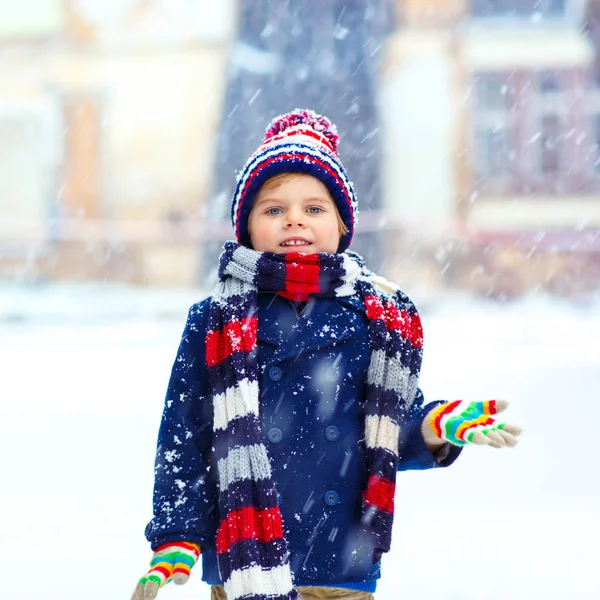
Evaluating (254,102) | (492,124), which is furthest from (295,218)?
(492,124)

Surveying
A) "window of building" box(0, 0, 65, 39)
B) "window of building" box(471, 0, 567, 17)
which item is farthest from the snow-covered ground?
"window of building" box(0, 0, 65, 39)

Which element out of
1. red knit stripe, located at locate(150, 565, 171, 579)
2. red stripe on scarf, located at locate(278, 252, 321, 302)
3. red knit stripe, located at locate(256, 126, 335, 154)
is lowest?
red knit stripe, located at locate(150, 565, 171, 579)

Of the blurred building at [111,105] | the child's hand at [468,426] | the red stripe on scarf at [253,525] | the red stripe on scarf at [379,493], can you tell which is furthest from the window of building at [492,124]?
the red stripe on scarf at [253,525]

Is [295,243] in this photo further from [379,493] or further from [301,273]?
[379,493]

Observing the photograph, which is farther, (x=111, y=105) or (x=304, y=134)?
(x=111, y=105)

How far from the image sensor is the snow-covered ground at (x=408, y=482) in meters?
3.43

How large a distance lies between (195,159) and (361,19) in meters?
3.55

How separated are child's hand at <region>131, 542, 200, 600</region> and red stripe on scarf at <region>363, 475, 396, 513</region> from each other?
343 millimetres

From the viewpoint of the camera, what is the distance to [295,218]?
6.45 feet

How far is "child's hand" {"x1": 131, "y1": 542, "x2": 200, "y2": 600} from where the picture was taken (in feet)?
5.63

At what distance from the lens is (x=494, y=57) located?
1557 centimetres

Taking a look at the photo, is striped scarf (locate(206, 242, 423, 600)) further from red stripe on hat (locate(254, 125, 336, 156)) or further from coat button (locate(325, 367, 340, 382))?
red stripe on hat (locate(254, 125, 336, 156))

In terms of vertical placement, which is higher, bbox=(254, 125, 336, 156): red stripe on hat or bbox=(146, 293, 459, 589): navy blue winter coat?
bbox=(254, 125, 336, 156): red stripe on hat

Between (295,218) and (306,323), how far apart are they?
21cm
